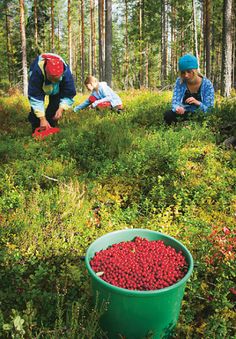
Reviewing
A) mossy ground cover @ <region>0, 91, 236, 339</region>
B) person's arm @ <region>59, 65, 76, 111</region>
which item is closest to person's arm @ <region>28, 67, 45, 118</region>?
person's arm @ <region>59, 65, 76, 111</region>

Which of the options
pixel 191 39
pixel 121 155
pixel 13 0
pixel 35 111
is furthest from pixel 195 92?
pixel 191 39

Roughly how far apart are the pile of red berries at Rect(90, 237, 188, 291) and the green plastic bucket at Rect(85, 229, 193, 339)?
3.2 inches

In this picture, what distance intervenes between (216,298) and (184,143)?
2939 mm

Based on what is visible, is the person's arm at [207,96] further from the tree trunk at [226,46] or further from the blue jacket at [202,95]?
the tree trunk at [226,46]

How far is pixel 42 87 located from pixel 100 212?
Result: 2.96 meters

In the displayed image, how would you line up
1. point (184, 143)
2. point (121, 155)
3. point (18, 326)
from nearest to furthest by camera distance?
1. point (18, 326)
2. point (121, 155)
3. point (184, 143)

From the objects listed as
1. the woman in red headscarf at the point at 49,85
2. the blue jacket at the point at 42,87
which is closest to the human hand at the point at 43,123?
the woman in red headscarf at the point at 49,85

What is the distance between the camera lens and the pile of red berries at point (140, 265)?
2.02 meters

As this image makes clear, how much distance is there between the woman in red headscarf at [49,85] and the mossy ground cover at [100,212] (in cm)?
53

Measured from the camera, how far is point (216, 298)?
94.8 inches

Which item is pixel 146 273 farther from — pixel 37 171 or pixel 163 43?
pixel 163 43

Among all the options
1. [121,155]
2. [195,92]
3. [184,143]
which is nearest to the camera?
[121,155]

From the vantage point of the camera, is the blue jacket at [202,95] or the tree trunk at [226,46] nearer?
the blue jacket at [202,95]

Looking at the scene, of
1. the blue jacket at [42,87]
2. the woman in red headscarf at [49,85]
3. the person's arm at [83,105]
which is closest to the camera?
the woman in red headscarf at [49,85]
